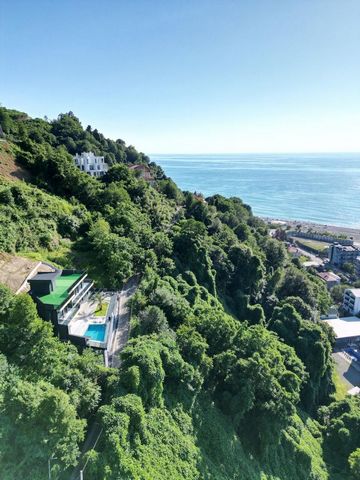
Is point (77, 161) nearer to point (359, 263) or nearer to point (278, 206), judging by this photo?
point (359, 263)

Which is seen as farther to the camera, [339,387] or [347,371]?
[347,371]

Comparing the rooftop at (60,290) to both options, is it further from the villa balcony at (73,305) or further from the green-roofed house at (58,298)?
the villa balcony at (73,305)

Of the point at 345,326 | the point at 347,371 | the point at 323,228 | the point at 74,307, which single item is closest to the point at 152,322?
the point at 74,307

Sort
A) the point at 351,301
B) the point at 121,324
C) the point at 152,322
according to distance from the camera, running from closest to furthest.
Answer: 1. the point at 152,322
2. the point at 121,324
3. the point at 351,301

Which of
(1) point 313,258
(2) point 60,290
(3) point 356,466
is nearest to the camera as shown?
(2) point 60,290

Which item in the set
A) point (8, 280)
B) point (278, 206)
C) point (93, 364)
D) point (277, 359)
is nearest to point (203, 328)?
point (277, 359)

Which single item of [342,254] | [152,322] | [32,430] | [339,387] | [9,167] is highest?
[9,167]

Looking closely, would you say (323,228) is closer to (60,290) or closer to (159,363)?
(159,363)
